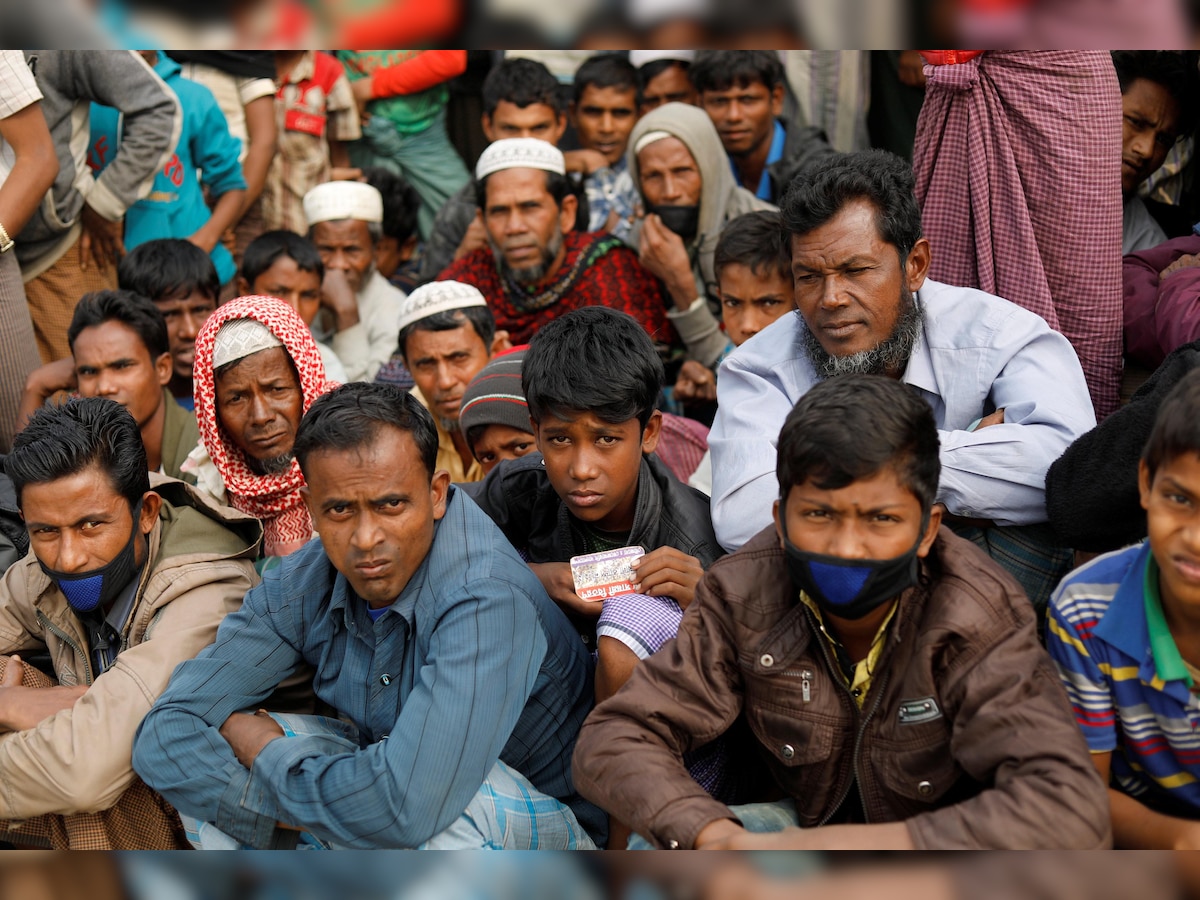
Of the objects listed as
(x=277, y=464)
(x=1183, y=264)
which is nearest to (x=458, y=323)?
(x=277, y=464)

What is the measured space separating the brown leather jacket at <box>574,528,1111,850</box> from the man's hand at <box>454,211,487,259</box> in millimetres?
3522

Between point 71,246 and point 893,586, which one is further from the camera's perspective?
point 71,246

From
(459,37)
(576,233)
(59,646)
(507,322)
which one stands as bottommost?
(59,646)

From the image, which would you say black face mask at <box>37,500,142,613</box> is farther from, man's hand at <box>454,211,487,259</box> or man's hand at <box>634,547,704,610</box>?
man's hand at <box>454,211,487,259</box>

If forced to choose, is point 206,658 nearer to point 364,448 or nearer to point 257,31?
point 364,448

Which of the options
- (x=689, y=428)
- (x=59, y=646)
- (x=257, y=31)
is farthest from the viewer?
(x=689, y=428)

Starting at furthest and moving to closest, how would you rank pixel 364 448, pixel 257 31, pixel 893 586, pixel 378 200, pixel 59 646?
pixel 378 200, pixel 59 646, pixel 364 448, pixel 893 586, pixel 257 31

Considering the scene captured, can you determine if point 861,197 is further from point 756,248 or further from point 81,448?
point 81,448

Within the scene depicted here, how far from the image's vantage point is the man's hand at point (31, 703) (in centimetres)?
306

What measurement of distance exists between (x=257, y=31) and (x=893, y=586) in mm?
1841

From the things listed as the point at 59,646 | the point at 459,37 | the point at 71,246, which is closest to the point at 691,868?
the point at 459,37

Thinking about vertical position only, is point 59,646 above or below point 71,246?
below

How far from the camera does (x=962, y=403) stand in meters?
3.23

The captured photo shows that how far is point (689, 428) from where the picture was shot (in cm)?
422
